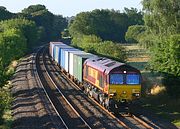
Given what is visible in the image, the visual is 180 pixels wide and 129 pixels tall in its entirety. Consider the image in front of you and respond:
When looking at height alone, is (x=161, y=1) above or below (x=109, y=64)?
above

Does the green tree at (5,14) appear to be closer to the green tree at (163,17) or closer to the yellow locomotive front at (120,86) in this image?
the green tree at (163,17)

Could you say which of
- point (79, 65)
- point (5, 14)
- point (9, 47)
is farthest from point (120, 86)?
point (5, 14)

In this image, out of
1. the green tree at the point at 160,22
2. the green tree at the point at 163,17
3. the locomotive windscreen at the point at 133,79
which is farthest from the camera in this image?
the green tree at the point at 163,17

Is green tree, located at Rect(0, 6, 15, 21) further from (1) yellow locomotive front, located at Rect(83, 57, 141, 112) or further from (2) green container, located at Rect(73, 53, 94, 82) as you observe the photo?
(1) yellow locomotive front, located at Rect(83, 57, 141, 112)

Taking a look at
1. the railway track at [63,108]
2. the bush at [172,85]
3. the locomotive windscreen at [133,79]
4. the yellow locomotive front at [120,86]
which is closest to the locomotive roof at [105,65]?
the yellow locomotive front at [120,86]

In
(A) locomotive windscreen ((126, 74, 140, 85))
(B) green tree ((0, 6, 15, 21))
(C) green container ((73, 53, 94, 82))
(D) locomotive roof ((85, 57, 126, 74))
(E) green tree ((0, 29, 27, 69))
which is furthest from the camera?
(B) green tree ((0, 6, 15, 21))

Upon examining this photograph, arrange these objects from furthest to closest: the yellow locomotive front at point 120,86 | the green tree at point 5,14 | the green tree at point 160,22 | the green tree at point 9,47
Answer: the green tree at point 5,14 → the green tree at point 9,47 → the green tree at point 160,22 → the yellow locomotive front at point 120,86

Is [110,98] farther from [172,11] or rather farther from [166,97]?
[172,11]

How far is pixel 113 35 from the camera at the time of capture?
168m

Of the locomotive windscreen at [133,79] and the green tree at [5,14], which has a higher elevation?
the green tree at [5,14]

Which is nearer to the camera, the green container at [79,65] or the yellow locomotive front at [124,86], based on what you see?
the yellow locomotive front at [124,86]

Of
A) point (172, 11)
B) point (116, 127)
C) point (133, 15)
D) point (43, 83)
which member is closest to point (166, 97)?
point (116, 127)

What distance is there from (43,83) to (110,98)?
851 inches

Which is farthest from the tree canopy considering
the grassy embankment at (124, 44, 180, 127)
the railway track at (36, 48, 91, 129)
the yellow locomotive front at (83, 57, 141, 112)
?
the yellow locomotive front at (83, 57, 141, 112)
